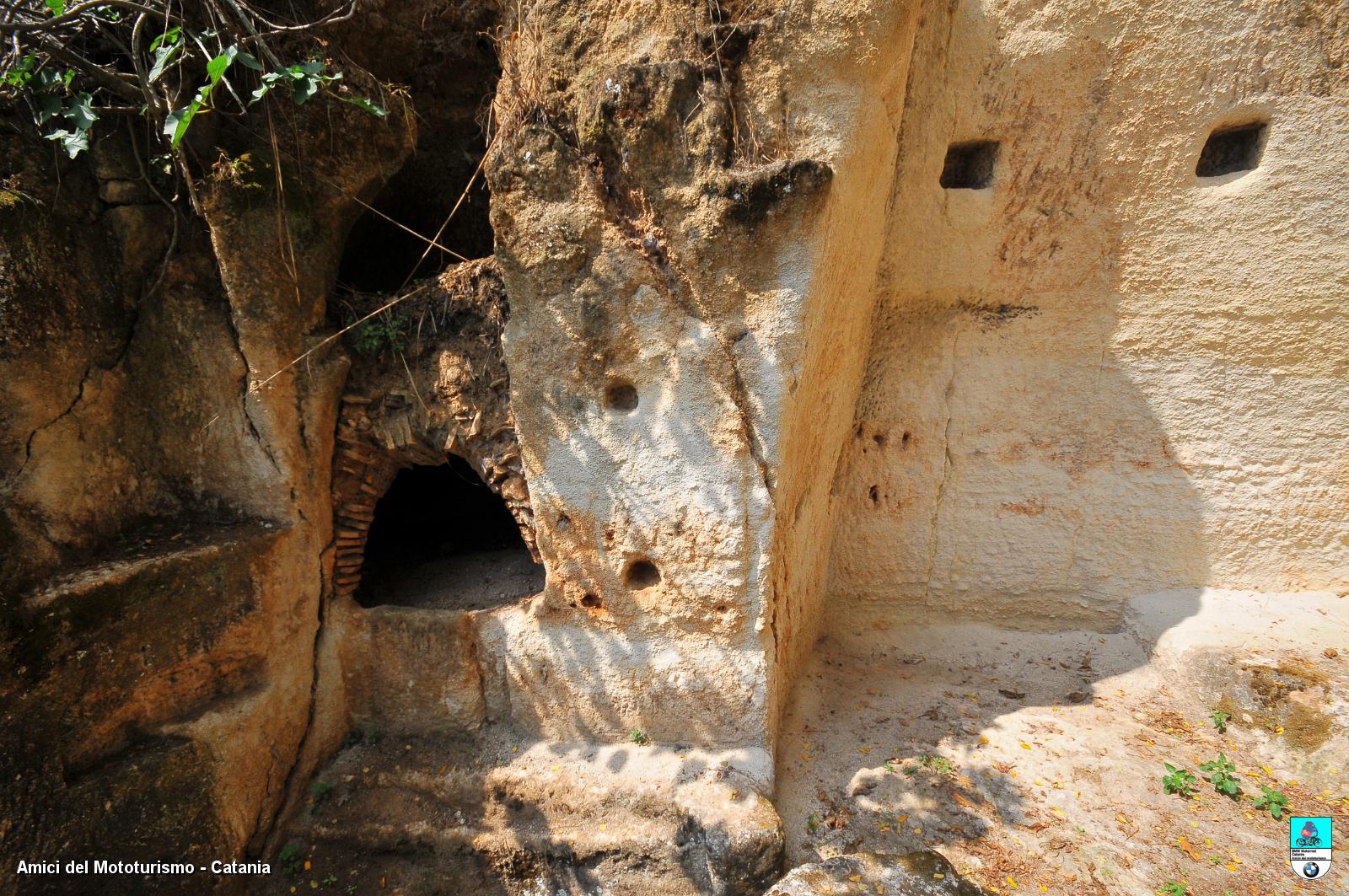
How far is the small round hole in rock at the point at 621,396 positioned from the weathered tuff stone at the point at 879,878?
2.43 metres

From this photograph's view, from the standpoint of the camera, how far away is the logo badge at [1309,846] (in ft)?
9.46

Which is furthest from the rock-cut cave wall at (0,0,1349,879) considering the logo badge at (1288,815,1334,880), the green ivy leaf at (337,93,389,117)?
the logo badge at (1288,815,1334,880)

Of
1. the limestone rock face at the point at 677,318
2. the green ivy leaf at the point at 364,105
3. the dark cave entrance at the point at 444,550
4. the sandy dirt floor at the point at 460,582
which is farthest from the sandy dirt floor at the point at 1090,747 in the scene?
the green ivy leaf at the point at 364,105

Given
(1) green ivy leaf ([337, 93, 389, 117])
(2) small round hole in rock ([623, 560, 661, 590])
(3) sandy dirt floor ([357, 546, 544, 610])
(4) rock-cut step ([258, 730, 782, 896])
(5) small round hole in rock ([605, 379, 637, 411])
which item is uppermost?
(1) green ivy leaf ([337, 93, 389, 117])

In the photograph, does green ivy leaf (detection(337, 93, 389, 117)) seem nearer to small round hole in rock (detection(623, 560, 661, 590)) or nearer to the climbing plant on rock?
the climbing plant on rock

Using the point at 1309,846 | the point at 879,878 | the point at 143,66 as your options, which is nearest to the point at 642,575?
the point at 879,878

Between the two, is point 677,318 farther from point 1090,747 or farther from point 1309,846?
point 1309,846

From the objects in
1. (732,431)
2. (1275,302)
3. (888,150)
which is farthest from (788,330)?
(1275,302)

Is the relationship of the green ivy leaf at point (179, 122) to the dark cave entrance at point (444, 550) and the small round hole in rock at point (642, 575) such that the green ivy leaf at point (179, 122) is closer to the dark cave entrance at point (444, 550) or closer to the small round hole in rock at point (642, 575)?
the dark cave entrance at point (444, 550)

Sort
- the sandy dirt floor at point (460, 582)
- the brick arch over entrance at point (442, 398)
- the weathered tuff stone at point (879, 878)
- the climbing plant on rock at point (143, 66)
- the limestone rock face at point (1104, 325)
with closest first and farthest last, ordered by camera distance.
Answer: the weathered tuff stone at point (879, 878), the climbing plant on rock at point (143, 66), the limestone rock face at point (1104, 325), the brick arch over entrance at point (442, 398), the sandy dirt floor at point (460, 582)

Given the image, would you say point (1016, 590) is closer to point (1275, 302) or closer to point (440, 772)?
point (1275, 302)

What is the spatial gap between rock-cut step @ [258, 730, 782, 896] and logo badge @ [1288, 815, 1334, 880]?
243 cm

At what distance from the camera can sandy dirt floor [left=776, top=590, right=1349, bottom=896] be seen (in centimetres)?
304

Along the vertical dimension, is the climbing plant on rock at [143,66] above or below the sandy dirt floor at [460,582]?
above
